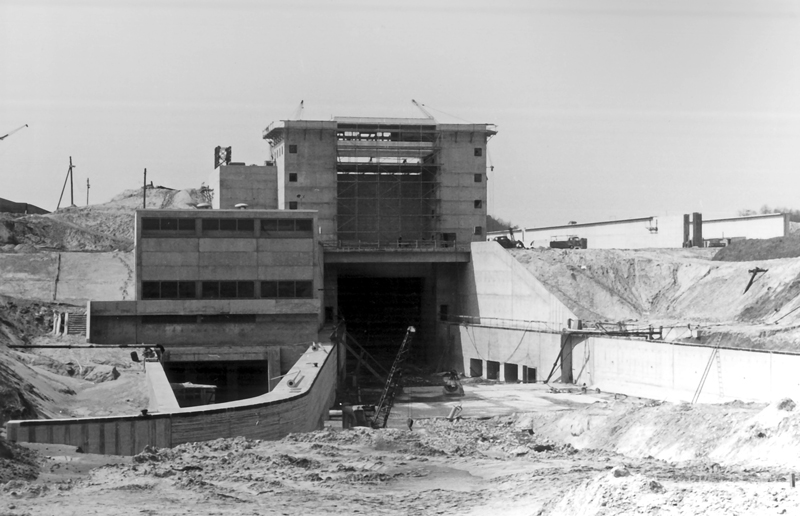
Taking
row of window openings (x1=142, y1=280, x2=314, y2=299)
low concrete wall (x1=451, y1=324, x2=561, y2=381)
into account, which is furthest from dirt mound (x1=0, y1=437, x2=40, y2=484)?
low concrete wall (x1=451, y1=324, x2=561, y2=381)

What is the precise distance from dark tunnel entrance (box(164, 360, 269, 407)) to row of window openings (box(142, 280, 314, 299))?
12.5 ft

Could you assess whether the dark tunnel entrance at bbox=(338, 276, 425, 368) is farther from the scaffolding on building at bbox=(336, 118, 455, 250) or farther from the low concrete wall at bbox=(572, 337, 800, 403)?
the low concrete wall at bbox=(572, 337, 800, 403)

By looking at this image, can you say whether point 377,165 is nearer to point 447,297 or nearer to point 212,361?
point 447,297

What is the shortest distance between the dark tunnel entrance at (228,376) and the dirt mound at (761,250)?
115 ft

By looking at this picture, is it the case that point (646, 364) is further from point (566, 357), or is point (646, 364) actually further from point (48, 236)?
point (48, 236)

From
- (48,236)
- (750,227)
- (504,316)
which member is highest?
(750,227)

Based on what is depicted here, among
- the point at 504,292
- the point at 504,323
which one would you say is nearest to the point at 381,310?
the point at 504,323

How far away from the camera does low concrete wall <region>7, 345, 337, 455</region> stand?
25.8 metres

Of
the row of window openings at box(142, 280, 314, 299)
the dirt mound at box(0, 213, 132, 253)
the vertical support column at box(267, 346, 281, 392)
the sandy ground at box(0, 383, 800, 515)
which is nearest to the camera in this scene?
the sandy ground at box(0, 383, 800, 515)

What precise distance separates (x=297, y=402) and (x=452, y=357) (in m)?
40.3

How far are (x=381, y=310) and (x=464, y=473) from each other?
56138mm

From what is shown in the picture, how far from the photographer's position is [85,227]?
10812cm

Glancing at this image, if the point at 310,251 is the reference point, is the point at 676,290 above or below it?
below

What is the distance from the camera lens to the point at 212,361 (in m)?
53.8
